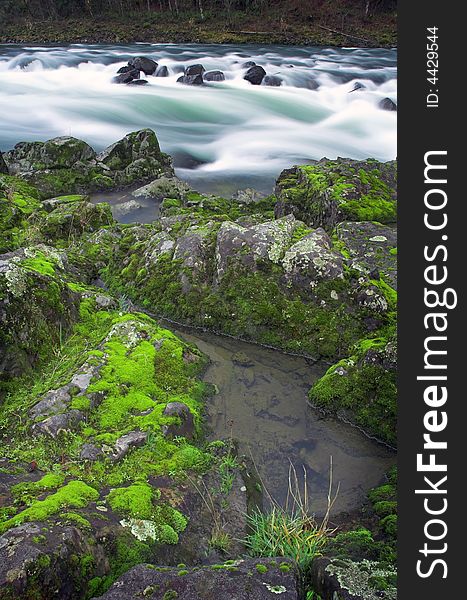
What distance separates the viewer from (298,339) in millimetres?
6895

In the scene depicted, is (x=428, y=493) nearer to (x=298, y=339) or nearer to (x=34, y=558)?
(x=34, y=558)

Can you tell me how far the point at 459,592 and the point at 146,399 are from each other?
3.64 m

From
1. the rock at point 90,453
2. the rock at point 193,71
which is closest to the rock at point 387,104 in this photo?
the rock at point 193,71

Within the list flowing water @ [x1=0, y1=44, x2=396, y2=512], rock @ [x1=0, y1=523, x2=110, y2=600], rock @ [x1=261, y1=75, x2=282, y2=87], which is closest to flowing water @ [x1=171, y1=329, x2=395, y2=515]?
flowing water @ [x1=0, y1=44, x2=396, y2=512]

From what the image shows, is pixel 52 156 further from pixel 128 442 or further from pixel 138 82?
pixel 138 82

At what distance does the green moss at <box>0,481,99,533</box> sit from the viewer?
356cm

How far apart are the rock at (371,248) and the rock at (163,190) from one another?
6.56 metres

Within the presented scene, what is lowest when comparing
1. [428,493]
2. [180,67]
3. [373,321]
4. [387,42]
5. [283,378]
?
[283,378]

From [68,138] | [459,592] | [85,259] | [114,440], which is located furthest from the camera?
[68,138]

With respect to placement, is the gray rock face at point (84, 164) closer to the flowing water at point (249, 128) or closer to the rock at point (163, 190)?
the flowing water at point (249, 128)

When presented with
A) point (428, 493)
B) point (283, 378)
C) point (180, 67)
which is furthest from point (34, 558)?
point (180, 67)

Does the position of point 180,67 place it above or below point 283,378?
above

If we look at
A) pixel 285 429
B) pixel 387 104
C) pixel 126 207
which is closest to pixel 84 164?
pixel 126 207

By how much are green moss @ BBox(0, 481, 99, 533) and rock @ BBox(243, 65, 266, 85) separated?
31.3 meters
